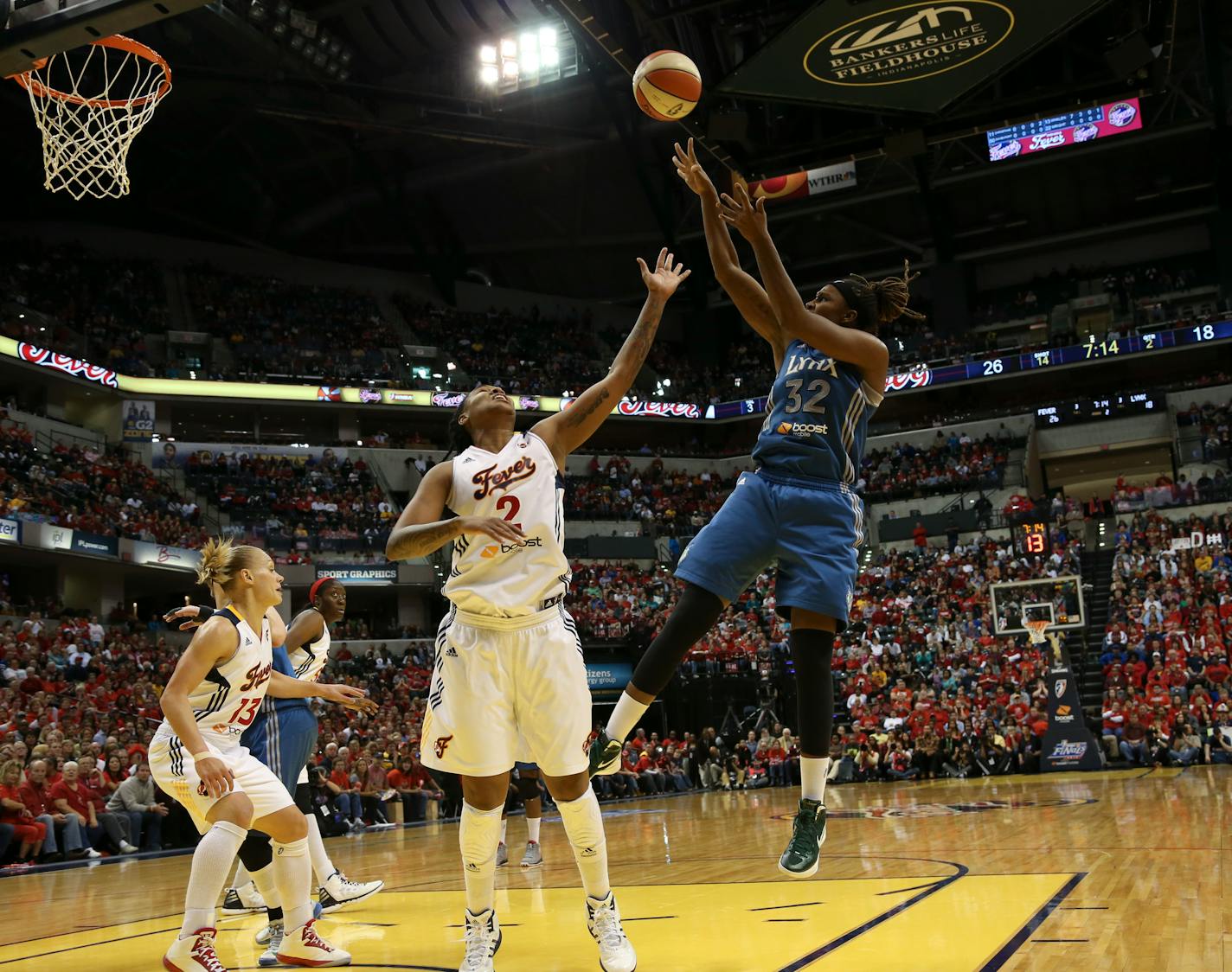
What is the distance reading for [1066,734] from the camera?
739 inches

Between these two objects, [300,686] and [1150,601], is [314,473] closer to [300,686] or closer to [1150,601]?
[1150,601]

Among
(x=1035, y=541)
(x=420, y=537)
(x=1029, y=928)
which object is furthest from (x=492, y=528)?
(x=1035, y=541)

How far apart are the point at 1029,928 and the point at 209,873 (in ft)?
10.8

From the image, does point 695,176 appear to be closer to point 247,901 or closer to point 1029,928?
point 1029,928

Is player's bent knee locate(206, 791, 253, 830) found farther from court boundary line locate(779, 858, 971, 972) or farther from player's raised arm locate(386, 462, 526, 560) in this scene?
court boundary line locate(779, 858, 971, 972)

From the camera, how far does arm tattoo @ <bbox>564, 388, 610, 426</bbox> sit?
15.2 feet

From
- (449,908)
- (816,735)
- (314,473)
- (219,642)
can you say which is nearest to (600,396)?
(816,735)

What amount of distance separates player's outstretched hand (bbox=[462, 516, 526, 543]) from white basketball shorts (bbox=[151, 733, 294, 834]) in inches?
68.4

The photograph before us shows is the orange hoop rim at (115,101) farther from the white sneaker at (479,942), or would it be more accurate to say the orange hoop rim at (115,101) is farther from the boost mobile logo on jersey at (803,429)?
the white sneaker at (479,942)

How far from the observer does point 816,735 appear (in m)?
4.36

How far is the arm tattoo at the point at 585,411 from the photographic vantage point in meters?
4.62

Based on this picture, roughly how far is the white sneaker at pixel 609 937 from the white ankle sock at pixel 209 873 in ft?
4.98

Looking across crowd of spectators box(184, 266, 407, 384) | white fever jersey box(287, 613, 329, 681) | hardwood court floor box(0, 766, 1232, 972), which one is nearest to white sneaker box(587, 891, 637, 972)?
hardwood court floor box(0, 766, 1232, 972)

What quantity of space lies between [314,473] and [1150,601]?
22557mm
